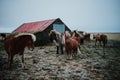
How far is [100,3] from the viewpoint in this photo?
6.77m

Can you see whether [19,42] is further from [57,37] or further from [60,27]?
[60,27]

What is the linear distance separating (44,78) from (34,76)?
0.27 meters

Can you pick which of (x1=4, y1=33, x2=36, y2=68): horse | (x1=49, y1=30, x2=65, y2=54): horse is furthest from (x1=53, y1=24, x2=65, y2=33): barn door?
(x1=4, y1=33, x2=36, y2=68): horse

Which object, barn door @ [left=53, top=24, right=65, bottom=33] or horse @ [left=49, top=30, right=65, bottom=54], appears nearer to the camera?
horse @ [left=49, top=30, right=65, bottom=54]

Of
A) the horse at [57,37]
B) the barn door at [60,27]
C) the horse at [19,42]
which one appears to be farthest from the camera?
the barn door at [60,27]

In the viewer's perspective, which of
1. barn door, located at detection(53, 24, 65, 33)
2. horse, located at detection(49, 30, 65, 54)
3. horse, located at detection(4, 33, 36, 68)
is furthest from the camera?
barn door, located at detection(53, 24, 65, 33)

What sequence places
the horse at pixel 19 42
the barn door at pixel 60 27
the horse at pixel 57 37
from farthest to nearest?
1. the barn door at pixel 60 27
2. the horse at pixel 57 37
3. the horse at pixel 19 42

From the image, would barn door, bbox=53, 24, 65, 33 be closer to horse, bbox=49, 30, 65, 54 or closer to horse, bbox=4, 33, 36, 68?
horse, bbox=49, 30, 65, 54

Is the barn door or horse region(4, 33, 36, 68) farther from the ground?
the barn door

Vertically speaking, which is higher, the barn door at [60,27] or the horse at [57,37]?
the barn door at [60,27]

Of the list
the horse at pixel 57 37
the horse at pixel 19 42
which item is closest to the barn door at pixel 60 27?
the horse at pixel 57 37

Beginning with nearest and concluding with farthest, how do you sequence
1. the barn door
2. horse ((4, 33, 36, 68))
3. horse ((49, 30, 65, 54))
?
horse ((4, 33, 36, 68))
horse ((49, 30, 65, 54))
the barn door

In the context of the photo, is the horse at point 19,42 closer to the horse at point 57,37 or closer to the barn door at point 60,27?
the horse at point 57,37

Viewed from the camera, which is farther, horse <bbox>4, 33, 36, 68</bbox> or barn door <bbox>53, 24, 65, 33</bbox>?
barn door <bbox>53, 24, 65, 33</bbox>
